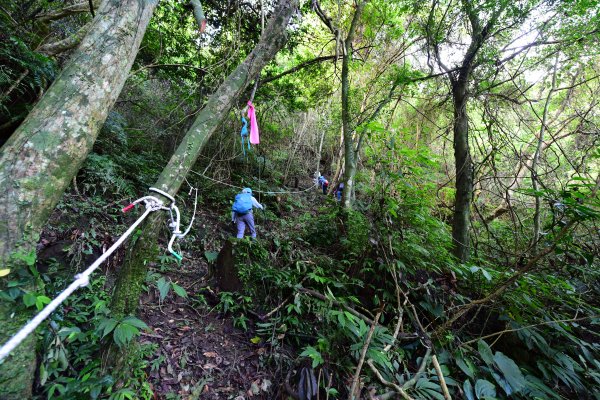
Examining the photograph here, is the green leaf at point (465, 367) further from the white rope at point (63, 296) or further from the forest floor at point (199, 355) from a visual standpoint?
the white rope at point (63, 296)

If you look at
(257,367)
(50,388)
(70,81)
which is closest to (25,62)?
(70,81)

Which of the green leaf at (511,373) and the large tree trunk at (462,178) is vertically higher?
the large tree trunk at (462,178)

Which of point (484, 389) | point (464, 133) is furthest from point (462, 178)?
point (484, 389)

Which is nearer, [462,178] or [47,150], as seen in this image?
[47,150]

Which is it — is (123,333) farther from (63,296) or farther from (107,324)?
(63,296)

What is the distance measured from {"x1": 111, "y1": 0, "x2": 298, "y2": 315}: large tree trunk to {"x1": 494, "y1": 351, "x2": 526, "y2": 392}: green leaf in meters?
3.06

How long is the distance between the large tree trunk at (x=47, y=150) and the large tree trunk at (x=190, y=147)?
1.67 feet

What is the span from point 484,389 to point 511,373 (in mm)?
344

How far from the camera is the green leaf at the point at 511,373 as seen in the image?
2.23m

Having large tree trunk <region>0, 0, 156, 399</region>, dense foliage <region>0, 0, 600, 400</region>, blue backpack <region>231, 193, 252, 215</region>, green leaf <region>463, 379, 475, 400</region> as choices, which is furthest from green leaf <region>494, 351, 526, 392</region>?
blue backpack <region>231, 193, 252, 215</region>

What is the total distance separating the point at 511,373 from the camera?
2.30 m

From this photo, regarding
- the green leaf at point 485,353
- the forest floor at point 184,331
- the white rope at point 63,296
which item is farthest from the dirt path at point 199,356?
the green leaf at point 485,353

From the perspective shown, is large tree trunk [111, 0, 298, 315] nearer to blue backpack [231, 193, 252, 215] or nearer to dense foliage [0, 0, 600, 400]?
dense foliage [0, 0, 600, 400]

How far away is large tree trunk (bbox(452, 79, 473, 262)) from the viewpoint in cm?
368
